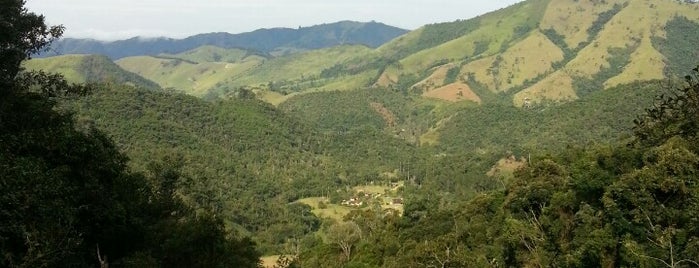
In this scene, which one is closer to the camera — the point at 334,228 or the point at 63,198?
the point at 63,198

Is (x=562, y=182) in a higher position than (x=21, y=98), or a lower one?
lower

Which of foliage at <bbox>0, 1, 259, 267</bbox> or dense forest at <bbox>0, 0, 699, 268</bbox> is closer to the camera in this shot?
foliage at <bbox>0, 1, 259, 267</bbox>

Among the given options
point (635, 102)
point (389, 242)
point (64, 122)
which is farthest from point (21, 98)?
point (635, 102)

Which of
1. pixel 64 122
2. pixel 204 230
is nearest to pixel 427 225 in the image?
pixel 204 230

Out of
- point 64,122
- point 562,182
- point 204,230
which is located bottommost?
point 562,182

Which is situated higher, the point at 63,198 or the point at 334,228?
the point at 63,198

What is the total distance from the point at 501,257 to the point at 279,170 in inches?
5557

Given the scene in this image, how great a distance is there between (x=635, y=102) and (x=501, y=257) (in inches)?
6863

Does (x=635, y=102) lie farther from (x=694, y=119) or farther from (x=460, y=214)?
(x=694, y=119)

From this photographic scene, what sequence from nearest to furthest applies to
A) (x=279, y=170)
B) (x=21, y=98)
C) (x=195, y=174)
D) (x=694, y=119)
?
1. (x=21, y=98)
2. (x=694, y=119)
3. (x=195, y=174)
4. (x=279, y=170)

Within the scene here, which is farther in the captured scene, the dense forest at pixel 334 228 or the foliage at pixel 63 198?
the dense forest at pixel 334 228

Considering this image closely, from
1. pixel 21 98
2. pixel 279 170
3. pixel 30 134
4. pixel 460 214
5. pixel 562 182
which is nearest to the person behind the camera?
pixel 30 134

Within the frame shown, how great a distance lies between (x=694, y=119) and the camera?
5053 centimetres

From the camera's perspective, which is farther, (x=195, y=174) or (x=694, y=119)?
(x=195, y=174)
